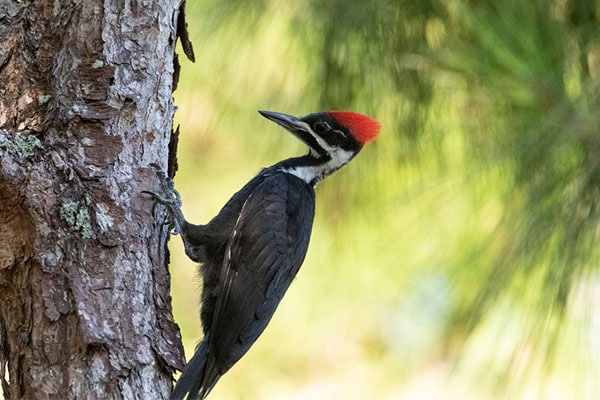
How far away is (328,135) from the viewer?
2859 mm

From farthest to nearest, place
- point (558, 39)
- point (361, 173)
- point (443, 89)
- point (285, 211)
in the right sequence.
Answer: point (361, 173) < point (443, 89) < point (285, 211) < point (558, 39)

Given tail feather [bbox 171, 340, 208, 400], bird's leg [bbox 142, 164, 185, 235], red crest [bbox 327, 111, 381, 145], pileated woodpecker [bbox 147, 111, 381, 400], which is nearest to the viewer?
tail feather [bbox 171, 340, 208, 400]

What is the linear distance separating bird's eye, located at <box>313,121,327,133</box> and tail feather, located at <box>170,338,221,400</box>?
0.86 m

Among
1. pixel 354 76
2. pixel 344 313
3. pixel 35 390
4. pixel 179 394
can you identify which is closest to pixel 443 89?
pixel 354 76

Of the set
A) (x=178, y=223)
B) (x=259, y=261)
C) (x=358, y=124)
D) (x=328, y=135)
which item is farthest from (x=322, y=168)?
(x=178, y=223)

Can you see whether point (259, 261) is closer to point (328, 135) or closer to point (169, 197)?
point (169, 197)

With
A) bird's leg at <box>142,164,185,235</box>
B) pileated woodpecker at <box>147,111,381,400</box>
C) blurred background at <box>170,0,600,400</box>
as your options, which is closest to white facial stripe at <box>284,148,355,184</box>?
pileated woodpecker at <box>147,111,381,400</box>

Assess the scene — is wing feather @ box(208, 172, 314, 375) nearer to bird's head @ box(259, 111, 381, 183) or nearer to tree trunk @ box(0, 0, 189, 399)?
bird's head @ box(259, 111, 381, 183)

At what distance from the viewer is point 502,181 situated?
2736 mm

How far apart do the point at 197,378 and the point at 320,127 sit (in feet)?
3.44

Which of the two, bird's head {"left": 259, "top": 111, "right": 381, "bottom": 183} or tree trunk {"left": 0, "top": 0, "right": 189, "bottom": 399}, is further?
bird's head {"left": 259, "top": 111, "right": 381, "bottom": 183}

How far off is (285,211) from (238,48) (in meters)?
0.71

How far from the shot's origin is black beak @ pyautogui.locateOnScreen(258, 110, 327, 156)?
2838 mm

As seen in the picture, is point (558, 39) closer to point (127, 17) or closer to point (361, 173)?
point (361, 173)
